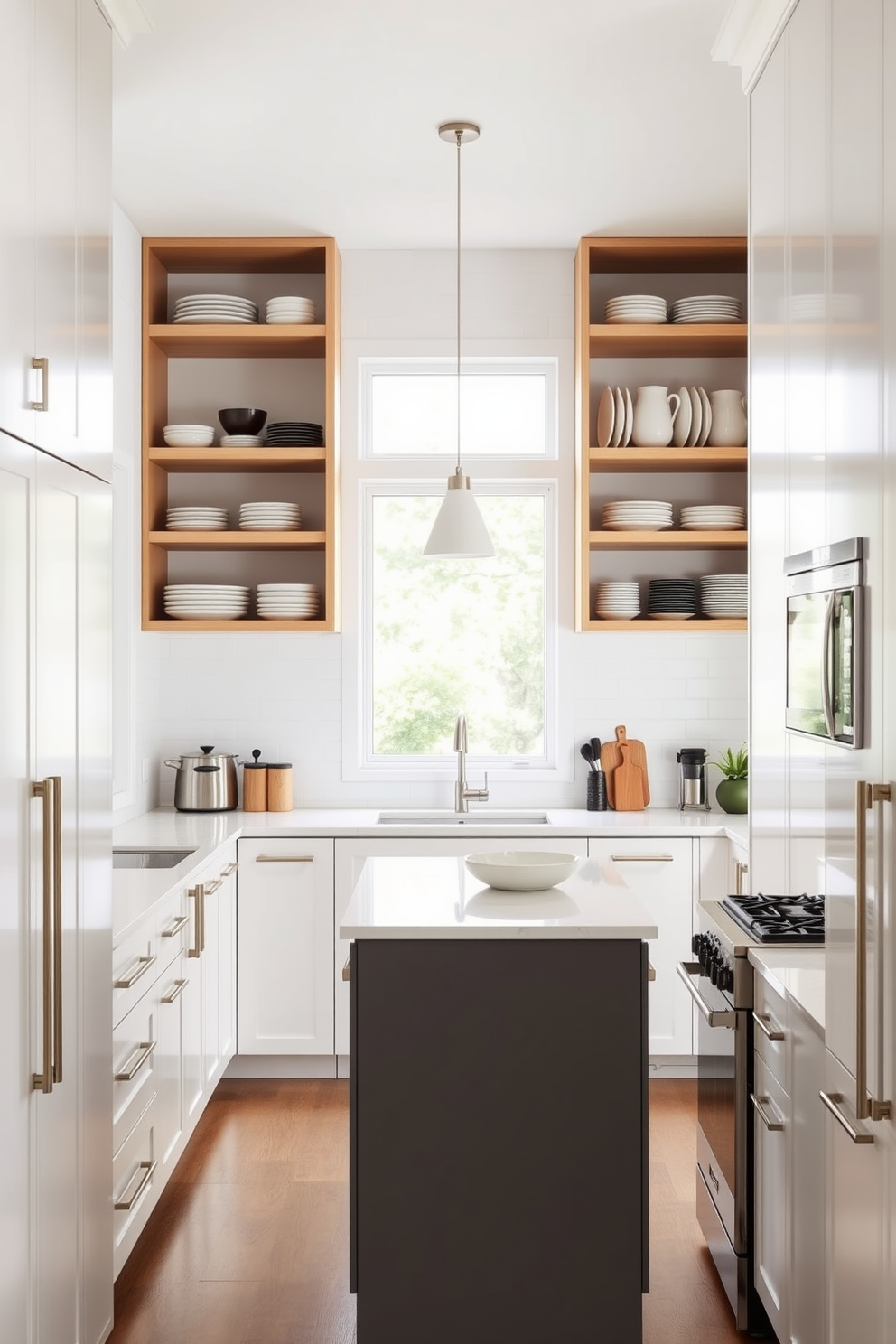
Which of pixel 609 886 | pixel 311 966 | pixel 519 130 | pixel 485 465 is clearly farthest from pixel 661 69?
pixel 311 966

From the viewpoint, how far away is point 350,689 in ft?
15.6

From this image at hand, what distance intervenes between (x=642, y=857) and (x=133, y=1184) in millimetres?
2095

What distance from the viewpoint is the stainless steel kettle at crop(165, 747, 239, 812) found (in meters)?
4.46

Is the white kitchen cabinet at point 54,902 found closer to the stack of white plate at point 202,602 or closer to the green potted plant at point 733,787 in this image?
the stack of white plate at point 202,602

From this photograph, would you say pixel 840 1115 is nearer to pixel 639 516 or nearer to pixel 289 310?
pixel 639 516

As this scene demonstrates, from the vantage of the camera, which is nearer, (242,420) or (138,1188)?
(138,1188)

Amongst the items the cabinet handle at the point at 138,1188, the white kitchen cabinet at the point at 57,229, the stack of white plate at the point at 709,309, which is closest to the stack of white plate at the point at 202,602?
the white kitchen cabinet at the point at 57,229

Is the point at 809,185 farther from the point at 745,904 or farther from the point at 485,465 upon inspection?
the point at 485,465

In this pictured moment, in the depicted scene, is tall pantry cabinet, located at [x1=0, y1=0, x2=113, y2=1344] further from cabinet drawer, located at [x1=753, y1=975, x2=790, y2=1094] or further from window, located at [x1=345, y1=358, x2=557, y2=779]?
window, located at [x1=345, y1=358, x2=557, y2=779]

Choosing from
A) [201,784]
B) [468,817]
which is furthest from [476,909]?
[201,784]

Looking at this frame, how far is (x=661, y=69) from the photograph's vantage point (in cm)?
315

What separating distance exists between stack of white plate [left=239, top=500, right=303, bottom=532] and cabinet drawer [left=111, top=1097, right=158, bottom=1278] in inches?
86.7

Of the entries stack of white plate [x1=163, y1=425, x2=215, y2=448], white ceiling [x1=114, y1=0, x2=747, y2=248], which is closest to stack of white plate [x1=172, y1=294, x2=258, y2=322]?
white ceiling [x1=114, y1=0, x2=747, y2=248]

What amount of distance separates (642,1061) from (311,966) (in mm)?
1926
